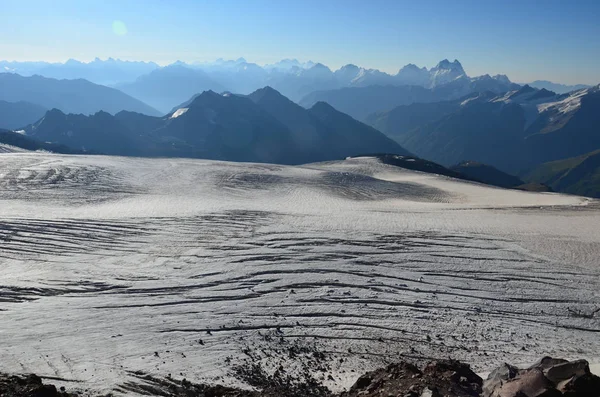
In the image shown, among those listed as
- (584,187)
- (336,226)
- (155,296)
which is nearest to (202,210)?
(336,226)

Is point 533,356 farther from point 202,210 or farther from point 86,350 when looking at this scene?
point 202,210

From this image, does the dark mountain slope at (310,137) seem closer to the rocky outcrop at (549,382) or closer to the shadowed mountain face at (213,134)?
the shadowed mountain face at (213,134)

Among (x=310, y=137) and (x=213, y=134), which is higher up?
(x=310, y=137)

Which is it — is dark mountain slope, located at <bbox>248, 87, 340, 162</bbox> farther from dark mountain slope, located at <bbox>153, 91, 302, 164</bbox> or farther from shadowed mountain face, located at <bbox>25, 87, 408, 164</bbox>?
dark mountain slope, located at <bbox>153, 91, 302, 164</bbox>

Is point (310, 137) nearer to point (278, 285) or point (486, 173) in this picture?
point (486, 173)

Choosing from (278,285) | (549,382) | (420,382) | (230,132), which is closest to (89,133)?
(230,132)
